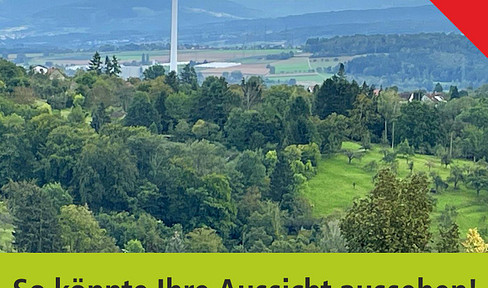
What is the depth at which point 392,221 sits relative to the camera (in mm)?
14203

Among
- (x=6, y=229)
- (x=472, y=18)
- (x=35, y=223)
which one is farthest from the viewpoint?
(x=6, y=229)

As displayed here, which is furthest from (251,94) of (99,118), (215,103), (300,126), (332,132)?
(99,118)

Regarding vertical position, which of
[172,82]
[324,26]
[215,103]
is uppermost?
[172,82]

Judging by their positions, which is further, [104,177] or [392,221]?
[104,177]

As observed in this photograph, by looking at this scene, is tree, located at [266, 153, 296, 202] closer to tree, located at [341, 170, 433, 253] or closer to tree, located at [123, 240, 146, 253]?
tree, located at [123, 240, 146, 253]

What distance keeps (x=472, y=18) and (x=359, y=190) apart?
26.6 m

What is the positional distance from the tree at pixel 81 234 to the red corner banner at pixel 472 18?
19099 mm

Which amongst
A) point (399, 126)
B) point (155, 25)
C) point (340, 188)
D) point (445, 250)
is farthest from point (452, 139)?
point (155, 25)

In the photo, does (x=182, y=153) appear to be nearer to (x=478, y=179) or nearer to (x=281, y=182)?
(x=281, y=182)

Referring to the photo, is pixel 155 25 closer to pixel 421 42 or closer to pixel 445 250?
pixel 421 42

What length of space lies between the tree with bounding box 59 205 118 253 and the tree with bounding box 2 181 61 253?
0.80 feet

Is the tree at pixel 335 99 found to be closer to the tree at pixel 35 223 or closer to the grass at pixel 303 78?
the tree at pixel 35 223

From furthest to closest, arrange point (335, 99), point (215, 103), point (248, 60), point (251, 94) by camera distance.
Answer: point (248, 60), point (251, 94), point (215, 103), point (335, 99)

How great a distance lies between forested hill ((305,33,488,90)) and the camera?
355 feet
